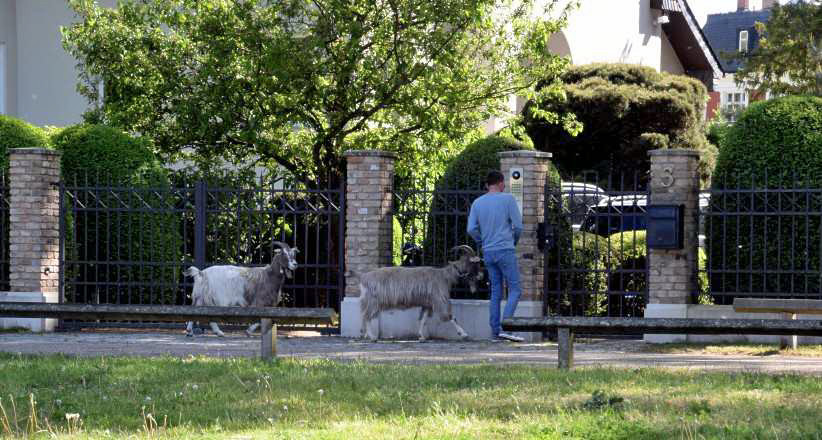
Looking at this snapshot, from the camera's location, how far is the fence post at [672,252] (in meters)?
14.8

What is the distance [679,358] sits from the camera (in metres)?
12.8

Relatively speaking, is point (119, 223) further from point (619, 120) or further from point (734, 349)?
point (619, 120)

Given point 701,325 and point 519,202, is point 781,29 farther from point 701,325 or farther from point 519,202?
point 701,325

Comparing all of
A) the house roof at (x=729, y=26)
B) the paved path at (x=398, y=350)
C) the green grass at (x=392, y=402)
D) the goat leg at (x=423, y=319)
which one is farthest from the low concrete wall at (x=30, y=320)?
the house roof at (x=729, y=26)

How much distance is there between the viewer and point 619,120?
101 ft

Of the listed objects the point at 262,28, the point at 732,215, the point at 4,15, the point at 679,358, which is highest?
the point at 4,15

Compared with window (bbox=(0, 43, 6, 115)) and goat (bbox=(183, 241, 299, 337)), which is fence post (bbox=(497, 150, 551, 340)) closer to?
goat (bbox=(183, 241, 299, 337))

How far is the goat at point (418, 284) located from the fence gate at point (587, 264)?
3.67 feet

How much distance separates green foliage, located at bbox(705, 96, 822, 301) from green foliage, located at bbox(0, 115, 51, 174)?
924 cm

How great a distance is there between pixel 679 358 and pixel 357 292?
448 centimetres

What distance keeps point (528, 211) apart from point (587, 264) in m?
1.52

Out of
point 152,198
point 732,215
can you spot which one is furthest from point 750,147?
point 152,198

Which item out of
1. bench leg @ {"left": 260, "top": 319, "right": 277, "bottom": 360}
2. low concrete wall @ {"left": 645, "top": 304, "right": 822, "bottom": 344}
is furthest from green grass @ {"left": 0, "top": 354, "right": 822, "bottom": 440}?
low concrete wall @ {"left": 645, "top": 304, "right": 822, "bottom": 344}

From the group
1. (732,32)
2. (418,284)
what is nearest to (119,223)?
(418,284)
